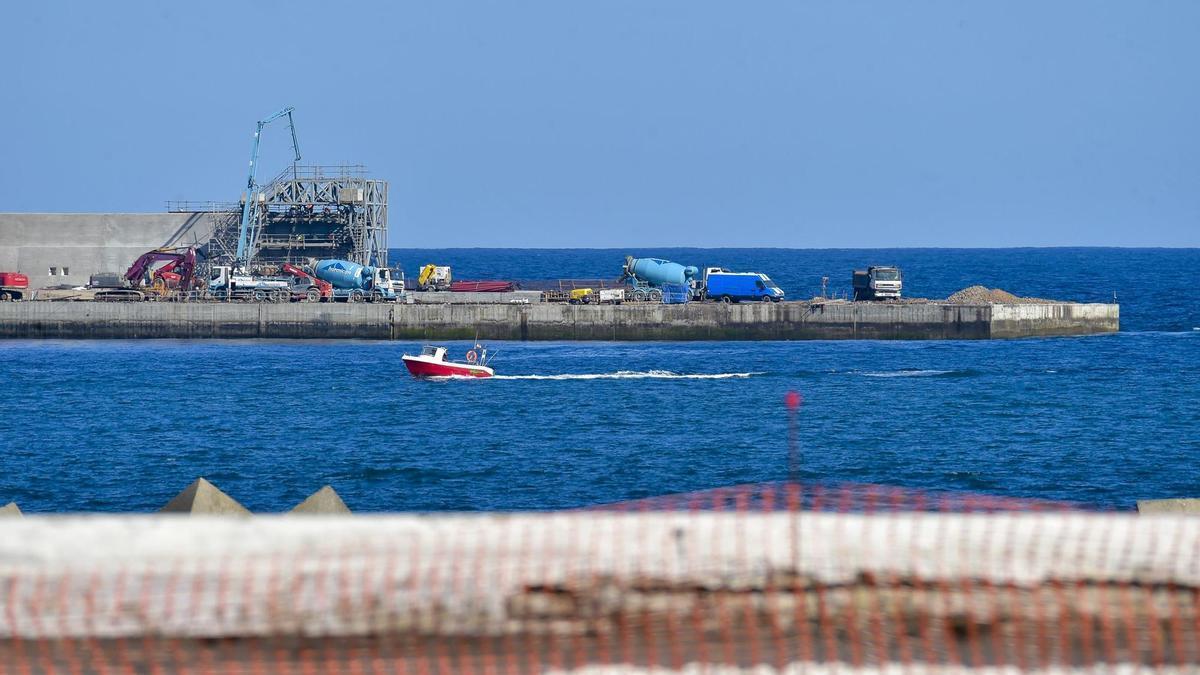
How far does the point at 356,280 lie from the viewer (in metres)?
88.8

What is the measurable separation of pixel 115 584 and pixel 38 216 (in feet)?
321

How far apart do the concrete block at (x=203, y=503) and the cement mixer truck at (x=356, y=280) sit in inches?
2742

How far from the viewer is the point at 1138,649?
580 centimetres

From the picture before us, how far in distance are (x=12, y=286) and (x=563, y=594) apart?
9235 cm

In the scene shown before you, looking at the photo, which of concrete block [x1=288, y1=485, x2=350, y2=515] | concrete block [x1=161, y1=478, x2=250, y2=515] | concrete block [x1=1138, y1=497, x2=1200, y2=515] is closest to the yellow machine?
concrete block [x1=288, y1=485, x2=350, y2=515]

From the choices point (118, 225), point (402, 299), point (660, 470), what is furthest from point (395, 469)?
point (118, 225)

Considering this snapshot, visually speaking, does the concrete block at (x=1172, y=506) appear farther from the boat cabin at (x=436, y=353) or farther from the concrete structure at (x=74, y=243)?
the concrete structure at (x=74, y=243)

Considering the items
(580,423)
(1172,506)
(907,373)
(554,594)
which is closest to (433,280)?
(907,373)

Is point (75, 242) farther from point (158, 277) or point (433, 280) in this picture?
point (433, 280)

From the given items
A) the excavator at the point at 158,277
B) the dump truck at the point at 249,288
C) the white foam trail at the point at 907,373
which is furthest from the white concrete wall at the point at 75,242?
the white foam trail at the point at 907,373

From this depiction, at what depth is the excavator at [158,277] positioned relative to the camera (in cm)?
8900

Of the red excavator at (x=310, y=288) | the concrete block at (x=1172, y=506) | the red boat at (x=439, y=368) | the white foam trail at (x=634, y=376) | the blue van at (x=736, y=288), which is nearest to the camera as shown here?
the concrete block at (x=1172, y=506)

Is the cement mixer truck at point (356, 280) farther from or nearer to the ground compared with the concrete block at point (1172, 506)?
farther from the ground

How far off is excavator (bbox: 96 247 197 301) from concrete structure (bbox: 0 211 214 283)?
282 centimetres
